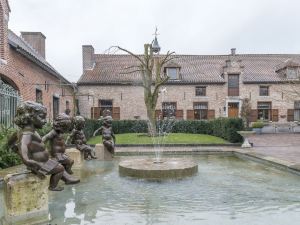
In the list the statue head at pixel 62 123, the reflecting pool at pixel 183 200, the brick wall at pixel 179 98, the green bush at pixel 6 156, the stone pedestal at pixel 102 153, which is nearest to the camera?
the reflecting pool at pixel 183 200

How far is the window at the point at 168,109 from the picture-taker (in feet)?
111

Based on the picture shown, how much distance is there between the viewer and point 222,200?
559 centimetres

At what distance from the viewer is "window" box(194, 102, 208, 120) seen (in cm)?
3431

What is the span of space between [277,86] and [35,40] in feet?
76.3

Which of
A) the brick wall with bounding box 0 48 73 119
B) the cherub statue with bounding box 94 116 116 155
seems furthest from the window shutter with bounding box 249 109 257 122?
the cherub statue with bounding box 94 116 116 155

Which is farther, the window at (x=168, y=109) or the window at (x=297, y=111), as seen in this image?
the window at (x=297, y=111)

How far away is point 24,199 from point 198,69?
33984 millimetres

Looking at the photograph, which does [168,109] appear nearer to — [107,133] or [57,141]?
[107,133]

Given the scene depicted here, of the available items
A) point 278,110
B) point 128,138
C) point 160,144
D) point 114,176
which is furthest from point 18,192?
point 278,110

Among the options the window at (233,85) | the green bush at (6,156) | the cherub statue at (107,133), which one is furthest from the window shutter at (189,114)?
the green bush at (6,156)

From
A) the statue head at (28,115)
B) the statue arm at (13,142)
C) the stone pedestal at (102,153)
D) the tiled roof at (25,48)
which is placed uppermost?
the tiled roof at (25,48)

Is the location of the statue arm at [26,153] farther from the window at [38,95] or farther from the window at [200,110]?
the window at [200,110]

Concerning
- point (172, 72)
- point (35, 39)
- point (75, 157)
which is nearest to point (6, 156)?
point (75, 157)

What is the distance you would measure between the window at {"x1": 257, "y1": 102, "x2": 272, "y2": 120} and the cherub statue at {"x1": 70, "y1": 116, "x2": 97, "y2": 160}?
27331mm
